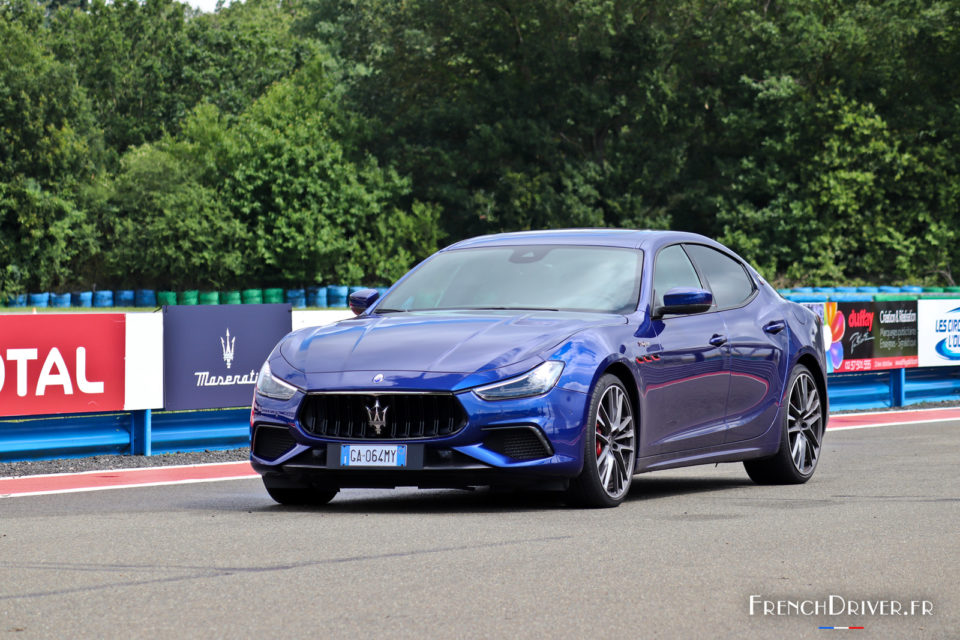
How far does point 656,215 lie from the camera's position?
65938 millimetres

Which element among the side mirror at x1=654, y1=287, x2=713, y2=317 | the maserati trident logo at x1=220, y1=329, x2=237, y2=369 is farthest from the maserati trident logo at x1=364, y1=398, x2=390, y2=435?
the maserati trident logo at x1=220, y1=329, x2=237, y2=369

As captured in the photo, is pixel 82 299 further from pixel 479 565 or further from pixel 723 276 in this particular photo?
pixel 479 565

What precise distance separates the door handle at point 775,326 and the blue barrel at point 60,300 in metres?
58.4

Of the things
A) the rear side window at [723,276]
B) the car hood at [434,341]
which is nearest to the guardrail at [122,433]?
the car hood at [434,341]

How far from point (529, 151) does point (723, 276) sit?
5680cm

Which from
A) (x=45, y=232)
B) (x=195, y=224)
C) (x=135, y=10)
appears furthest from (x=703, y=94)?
(x=135, y=10)

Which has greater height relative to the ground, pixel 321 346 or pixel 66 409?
pixel 321 346

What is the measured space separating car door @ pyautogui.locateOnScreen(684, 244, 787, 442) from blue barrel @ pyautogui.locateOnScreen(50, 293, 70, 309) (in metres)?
58.3

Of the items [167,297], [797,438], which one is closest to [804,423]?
[797,438]

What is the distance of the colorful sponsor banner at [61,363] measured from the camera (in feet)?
41.2

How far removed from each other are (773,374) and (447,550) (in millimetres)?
4146

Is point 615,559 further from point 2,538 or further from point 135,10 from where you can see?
point 135,10

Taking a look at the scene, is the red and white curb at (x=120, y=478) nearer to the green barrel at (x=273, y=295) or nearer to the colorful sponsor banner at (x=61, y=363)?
the colorful sponsor banner at (x=61, y=363)

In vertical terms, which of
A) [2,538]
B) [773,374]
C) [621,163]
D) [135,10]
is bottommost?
[2,538]
